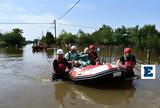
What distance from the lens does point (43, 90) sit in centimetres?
1245

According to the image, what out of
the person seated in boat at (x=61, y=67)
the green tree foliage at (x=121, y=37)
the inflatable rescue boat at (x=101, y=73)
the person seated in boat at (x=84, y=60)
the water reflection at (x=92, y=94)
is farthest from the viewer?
the green tree foliage at (x=121, y=37)

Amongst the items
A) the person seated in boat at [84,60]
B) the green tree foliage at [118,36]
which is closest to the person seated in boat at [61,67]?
the person seated in boat at [84,60]

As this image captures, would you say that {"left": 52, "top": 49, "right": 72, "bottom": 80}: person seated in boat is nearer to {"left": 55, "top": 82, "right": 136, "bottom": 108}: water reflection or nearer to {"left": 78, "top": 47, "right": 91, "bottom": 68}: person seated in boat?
{"left": 55, "top": 82, "right": 136, "bottom": 108}: water reflection

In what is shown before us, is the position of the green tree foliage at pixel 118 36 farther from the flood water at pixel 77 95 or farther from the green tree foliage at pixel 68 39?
the flood water at pixel 77 95

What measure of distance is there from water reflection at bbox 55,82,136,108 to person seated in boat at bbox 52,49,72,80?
17.3 inches

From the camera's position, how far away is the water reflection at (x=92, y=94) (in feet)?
34.0

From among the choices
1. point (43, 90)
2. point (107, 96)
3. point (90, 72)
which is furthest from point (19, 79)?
point (107, 96)

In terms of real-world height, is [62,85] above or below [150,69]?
below

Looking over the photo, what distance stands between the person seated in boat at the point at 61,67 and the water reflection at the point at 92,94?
439mm

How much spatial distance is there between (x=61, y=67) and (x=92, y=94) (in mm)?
2593

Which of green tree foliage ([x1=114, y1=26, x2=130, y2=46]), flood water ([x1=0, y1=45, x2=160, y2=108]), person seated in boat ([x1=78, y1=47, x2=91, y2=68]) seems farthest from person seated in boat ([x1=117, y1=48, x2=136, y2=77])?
green tree foliage ([x1=114, y1=26, x2=130, y2=46])

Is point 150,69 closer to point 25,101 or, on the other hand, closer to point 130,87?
point 130,87

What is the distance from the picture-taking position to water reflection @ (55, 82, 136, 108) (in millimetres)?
10352

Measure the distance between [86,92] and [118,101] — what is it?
1878mm
